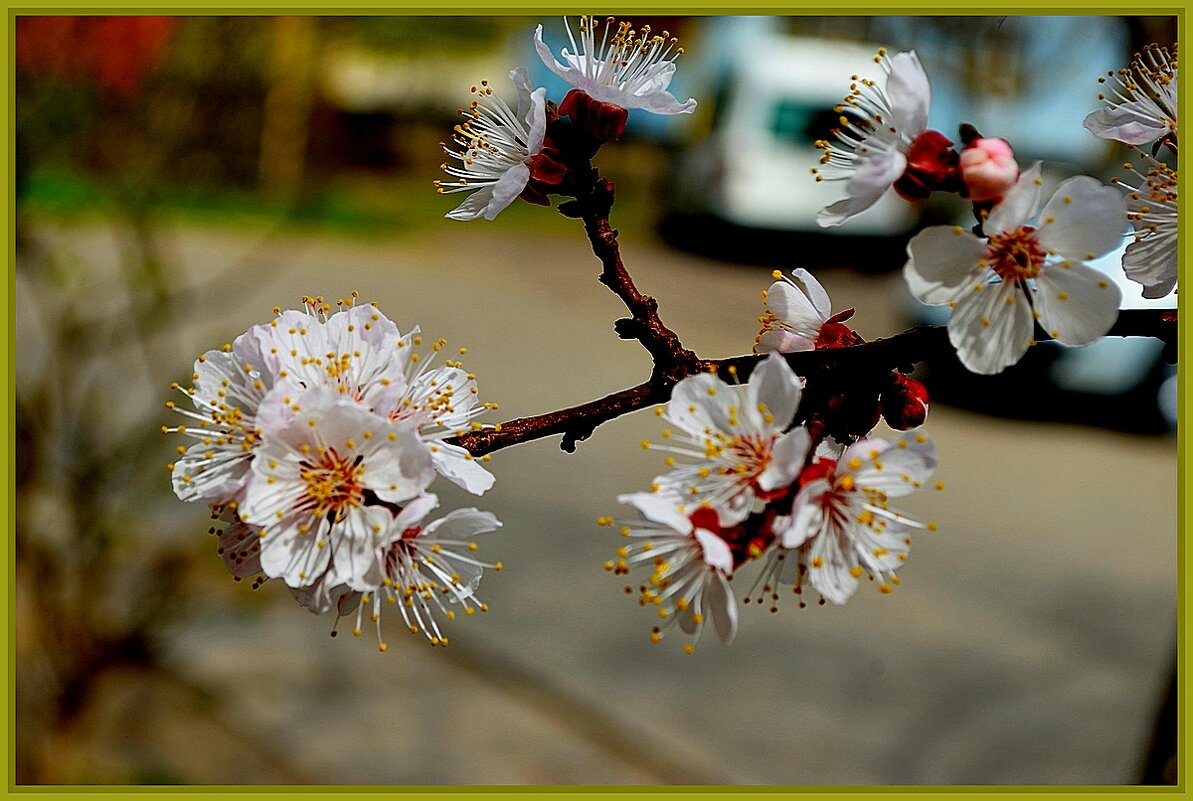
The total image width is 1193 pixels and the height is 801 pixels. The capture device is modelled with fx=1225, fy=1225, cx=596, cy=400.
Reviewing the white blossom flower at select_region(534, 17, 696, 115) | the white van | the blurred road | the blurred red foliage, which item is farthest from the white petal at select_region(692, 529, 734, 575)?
the white van

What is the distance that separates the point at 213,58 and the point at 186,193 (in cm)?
38

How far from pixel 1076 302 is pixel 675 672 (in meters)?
3.24

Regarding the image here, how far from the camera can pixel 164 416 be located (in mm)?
3443

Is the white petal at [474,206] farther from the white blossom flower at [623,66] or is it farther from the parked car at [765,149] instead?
the parked car at [765,149]

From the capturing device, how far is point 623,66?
943mm

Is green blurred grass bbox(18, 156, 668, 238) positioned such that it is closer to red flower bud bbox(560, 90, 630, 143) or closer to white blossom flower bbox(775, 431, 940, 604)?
red flower bud bbox(560, 90, 630, 143)

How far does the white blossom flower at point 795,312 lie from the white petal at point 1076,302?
192mm

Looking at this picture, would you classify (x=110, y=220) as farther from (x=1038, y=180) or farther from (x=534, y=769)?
(x=1038, y=180)

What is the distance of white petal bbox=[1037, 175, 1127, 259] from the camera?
0.66 metres

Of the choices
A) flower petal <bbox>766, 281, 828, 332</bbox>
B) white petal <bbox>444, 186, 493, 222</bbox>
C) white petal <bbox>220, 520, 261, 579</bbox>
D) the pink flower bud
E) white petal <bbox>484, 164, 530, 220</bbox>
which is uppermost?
the pink flower bud

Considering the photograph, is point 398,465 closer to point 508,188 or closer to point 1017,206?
point 508,188

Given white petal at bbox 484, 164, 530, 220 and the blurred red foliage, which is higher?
white petal at bbox 484, 164, 530, 220

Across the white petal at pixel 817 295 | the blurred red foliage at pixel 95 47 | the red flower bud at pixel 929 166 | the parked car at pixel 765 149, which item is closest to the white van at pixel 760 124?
the parked car at pixel 765 149

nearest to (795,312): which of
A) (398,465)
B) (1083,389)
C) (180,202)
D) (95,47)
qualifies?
(398,465)
